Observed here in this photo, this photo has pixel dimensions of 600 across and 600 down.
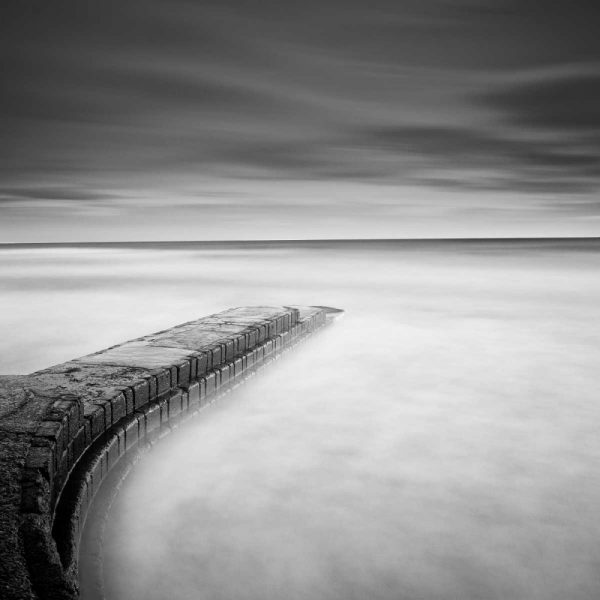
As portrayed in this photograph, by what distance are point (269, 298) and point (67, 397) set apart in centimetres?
862

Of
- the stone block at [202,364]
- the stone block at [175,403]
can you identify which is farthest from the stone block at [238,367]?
the stone block at [175,403]

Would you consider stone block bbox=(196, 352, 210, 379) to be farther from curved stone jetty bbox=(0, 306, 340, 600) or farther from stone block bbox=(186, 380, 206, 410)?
stone block bbox=(186, 380, 206, 410)

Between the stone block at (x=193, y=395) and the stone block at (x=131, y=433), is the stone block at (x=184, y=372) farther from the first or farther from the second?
the stone block at (x=131, y=433)

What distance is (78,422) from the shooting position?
2240 mm

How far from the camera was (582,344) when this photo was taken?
5602 millimetres

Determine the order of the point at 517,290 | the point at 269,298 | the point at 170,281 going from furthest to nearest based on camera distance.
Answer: the point at 170,281 < the point at 517,290 < the point at 269,298

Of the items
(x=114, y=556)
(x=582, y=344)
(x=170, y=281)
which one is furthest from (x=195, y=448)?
(x=170, y=281)

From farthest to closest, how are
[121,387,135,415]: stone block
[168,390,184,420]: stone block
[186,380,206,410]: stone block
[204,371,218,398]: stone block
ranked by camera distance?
[204,371,218,398]: stone block < [186,380,206,410]: stone block < [168,390,184,420]: stone block < [121,387,135,415]: stone block

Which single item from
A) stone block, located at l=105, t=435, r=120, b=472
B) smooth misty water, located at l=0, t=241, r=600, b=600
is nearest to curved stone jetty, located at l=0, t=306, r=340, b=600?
stone block, located at l=105, t=435, r=120, b=472

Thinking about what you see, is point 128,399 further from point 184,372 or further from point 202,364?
point 202,364

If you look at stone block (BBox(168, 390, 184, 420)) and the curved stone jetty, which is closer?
the curved stone jetty

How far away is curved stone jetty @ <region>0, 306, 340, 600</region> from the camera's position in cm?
143

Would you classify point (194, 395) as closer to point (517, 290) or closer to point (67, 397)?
point (67, 397)

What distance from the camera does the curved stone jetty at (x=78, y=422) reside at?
1.43m
